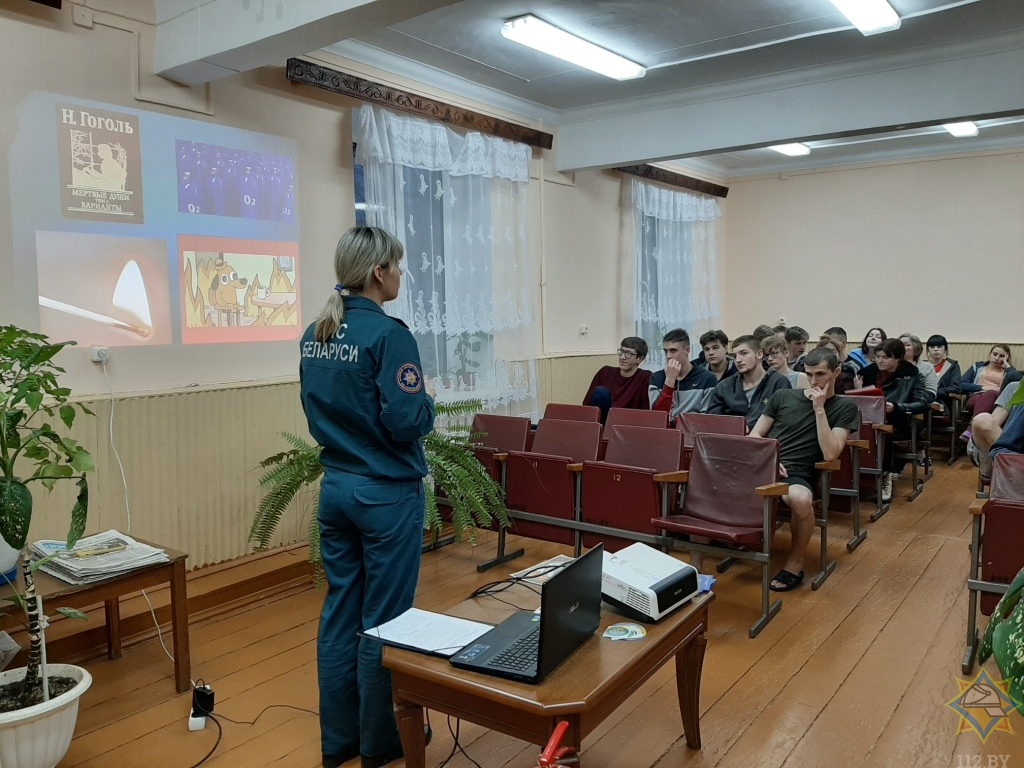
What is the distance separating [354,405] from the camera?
2.27 m

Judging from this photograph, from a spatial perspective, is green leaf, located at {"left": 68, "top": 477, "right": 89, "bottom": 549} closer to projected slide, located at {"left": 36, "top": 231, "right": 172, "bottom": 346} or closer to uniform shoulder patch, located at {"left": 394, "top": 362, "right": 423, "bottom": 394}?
uniform shoulder patch, located at {"left": 394, "top": 362, "right": 423, "bottom": 394}

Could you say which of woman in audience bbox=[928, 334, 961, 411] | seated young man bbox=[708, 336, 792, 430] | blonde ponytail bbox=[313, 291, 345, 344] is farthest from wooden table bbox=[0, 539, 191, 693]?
woman in audience bbox=[928, 334, 961, 411]

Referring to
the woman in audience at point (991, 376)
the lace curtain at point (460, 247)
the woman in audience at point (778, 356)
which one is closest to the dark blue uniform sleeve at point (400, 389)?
the lace curtain at point (460, 247)

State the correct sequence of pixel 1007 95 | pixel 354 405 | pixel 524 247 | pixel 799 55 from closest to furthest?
1. pixel 354 405
2. pixel 1007 95
3. pixel 799 55
4. pixel 524 247

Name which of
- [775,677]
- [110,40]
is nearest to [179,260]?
[110,40]

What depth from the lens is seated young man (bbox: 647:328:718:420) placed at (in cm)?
530

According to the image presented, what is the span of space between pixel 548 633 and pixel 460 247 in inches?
163

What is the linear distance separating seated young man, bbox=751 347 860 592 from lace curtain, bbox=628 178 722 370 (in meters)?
3.35

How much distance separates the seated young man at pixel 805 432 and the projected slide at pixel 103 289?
3.36m

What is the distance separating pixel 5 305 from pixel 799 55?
4959mm

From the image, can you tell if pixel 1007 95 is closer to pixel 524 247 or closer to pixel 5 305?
pixel 524 247

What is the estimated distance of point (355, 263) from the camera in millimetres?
2326

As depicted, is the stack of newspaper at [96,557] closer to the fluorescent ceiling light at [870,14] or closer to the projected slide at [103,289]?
the projected slide at [103,289]

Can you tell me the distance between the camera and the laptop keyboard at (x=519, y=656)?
1765 mm
